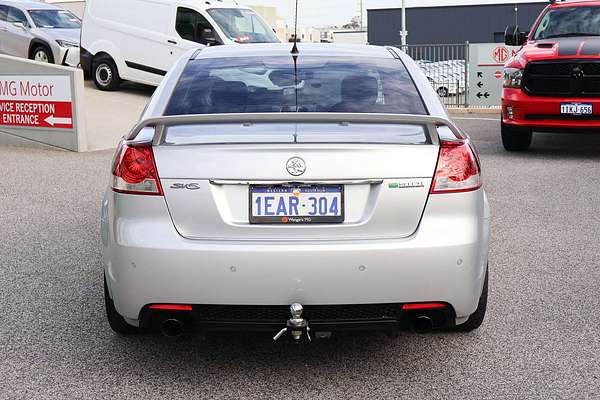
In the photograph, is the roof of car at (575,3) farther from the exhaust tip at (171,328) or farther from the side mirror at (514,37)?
the exhaust tip at (171,328)

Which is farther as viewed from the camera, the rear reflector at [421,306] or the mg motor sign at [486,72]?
the mg motor sign at [486,72]

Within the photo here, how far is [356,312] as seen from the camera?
13.8 feet

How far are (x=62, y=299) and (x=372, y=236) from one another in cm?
255

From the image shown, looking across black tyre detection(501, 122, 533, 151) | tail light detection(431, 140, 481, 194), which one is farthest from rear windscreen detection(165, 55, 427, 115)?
black tyre detection(501, 122, 533, 151)

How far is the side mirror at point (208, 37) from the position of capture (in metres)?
19.9

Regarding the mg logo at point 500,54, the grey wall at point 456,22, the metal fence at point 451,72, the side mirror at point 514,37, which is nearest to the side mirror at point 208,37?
the metal fence at point 451,72

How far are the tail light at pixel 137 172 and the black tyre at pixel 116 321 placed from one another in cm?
72

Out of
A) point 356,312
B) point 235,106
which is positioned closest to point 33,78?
point 235,106

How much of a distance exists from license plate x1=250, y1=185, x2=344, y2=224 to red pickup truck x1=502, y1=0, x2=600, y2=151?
8.88m

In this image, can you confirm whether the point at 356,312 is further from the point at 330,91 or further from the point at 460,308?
the point at 330,91

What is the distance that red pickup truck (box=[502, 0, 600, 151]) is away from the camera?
1233cm

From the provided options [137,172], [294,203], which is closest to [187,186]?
[137,172]

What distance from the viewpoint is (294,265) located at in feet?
13.3

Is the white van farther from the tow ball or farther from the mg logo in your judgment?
the tow ball
